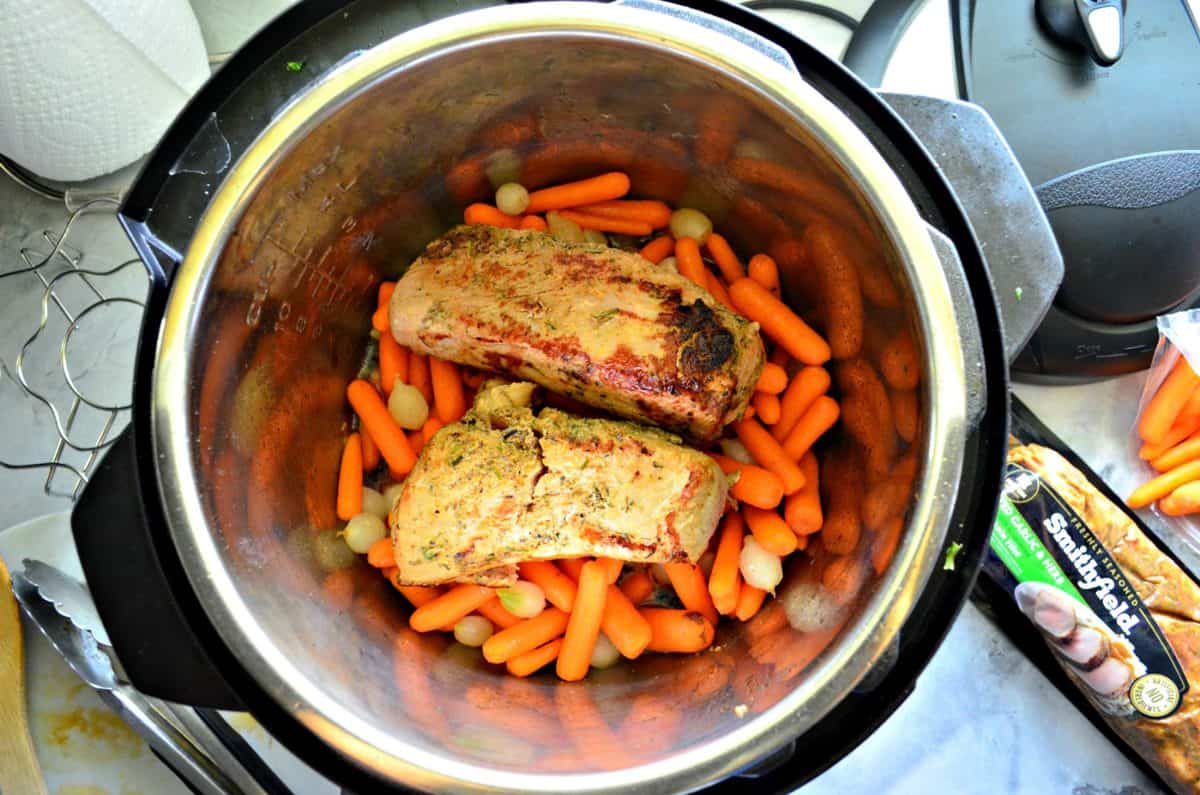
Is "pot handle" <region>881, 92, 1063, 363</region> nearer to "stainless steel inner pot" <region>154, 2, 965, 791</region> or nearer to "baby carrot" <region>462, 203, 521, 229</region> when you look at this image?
"stainless steel inner pot" <region>154, 2, 965, 791</region>

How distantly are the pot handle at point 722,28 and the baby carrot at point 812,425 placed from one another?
47cm

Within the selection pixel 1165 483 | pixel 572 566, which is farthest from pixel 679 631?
pixel 1165 483

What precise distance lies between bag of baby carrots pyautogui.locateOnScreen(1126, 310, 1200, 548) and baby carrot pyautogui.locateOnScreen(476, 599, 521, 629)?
1.17m

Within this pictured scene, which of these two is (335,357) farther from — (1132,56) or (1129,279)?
(1132,56)

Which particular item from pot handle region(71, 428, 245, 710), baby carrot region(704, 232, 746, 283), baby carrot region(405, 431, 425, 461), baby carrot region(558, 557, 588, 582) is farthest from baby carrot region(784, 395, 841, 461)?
pot handle region(71, 428, 245, 710)

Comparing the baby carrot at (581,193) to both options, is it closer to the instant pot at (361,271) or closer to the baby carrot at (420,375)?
the instant pot at (361,271)

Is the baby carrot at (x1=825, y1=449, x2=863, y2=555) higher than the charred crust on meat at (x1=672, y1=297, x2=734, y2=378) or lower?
lower

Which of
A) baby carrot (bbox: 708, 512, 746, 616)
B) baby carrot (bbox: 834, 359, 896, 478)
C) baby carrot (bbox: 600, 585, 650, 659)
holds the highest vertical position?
baby carrot (bbox: 834, 359, 896, 478)

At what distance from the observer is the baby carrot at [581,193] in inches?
52.3

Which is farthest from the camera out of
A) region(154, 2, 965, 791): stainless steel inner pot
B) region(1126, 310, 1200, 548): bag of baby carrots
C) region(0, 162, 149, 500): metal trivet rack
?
region(0, 162, 149, 500): metal trivet rack

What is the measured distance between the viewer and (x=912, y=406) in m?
0.98

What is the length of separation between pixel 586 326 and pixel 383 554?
17.9 inches

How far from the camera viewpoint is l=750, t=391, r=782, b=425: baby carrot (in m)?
1.28

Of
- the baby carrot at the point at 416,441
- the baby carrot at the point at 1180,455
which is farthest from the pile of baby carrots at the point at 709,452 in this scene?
the baby carrot at the point at 1180,455
